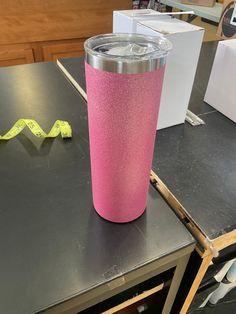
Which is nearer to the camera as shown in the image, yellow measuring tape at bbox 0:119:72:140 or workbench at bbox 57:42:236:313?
workbench at bbox 57:42:236:313

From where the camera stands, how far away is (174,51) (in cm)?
61

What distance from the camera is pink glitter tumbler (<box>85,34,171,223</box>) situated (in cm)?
34

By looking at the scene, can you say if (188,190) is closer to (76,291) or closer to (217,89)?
(76,291)

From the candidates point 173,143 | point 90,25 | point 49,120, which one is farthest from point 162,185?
point 90,25

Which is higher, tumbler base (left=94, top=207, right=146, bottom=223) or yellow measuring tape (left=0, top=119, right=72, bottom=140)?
yellow measuring tape (left=0, top=119, right=72, bottom=140)

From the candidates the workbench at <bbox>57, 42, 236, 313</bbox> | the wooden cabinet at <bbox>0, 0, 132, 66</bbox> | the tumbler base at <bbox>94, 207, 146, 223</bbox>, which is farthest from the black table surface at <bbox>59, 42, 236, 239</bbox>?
the wooden cabinet at <bbox>0, 0, 132, 66</bbox>

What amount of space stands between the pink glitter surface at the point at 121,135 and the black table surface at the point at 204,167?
0.41 ft

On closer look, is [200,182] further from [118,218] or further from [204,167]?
[118,218]

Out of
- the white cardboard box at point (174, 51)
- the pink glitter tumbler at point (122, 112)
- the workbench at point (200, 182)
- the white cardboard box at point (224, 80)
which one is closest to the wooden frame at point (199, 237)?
the workbench at point (200, 182)

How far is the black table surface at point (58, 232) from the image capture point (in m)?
0.40

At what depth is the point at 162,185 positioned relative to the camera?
57 cm

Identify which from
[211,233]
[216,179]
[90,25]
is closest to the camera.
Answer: [211,233]

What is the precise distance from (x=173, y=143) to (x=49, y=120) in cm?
35

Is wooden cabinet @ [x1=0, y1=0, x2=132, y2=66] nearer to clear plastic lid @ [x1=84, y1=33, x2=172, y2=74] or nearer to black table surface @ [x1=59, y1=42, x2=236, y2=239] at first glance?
black table surface @ [x1=59, y1=42, x2=236, y2=239]
